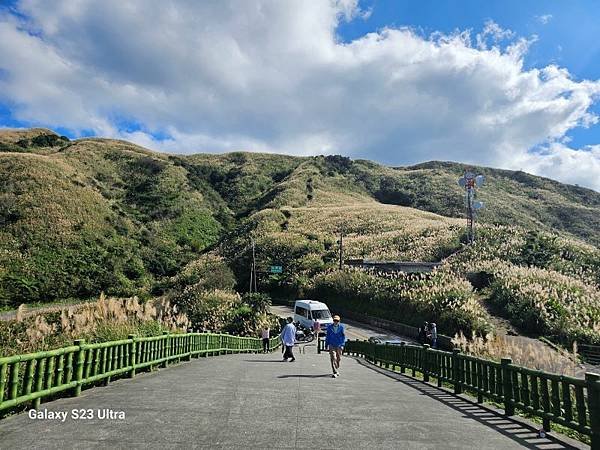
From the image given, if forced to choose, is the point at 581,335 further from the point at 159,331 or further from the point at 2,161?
the point at 2,161

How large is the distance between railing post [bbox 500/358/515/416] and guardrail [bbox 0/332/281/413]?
768 centimetres

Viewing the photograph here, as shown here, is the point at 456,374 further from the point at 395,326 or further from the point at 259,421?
the point at 395,326

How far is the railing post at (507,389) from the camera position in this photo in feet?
28.5

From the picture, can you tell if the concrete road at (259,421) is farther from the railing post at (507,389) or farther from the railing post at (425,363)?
the railing post at (425,363)

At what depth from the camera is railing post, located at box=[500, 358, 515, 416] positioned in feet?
28.5

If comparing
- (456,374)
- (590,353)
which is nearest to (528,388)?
(456,374)

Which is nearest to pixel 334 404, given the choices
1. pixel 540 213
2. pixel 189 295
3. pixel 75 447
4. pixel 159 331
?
pixel 75 447

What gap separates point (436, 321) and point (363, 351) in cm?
615

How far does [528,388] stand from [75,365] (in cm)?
796

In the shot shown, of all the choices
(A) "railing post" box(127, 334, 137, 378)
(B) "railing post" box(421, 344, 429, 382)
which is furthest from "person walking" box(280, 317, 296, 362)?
(A) "railing post" box(127, 334, 137, 378)

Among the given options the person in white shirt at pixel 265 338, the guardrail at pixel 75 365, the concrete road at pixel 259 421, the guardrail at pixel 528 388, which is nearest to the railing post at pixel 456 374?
the guardrail at pixel 528 388

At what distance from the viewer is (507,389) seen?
348 inches

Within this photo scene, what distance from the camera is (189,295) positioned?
4509 cm

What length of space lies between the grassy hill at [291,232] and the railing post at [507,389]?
601 inches
